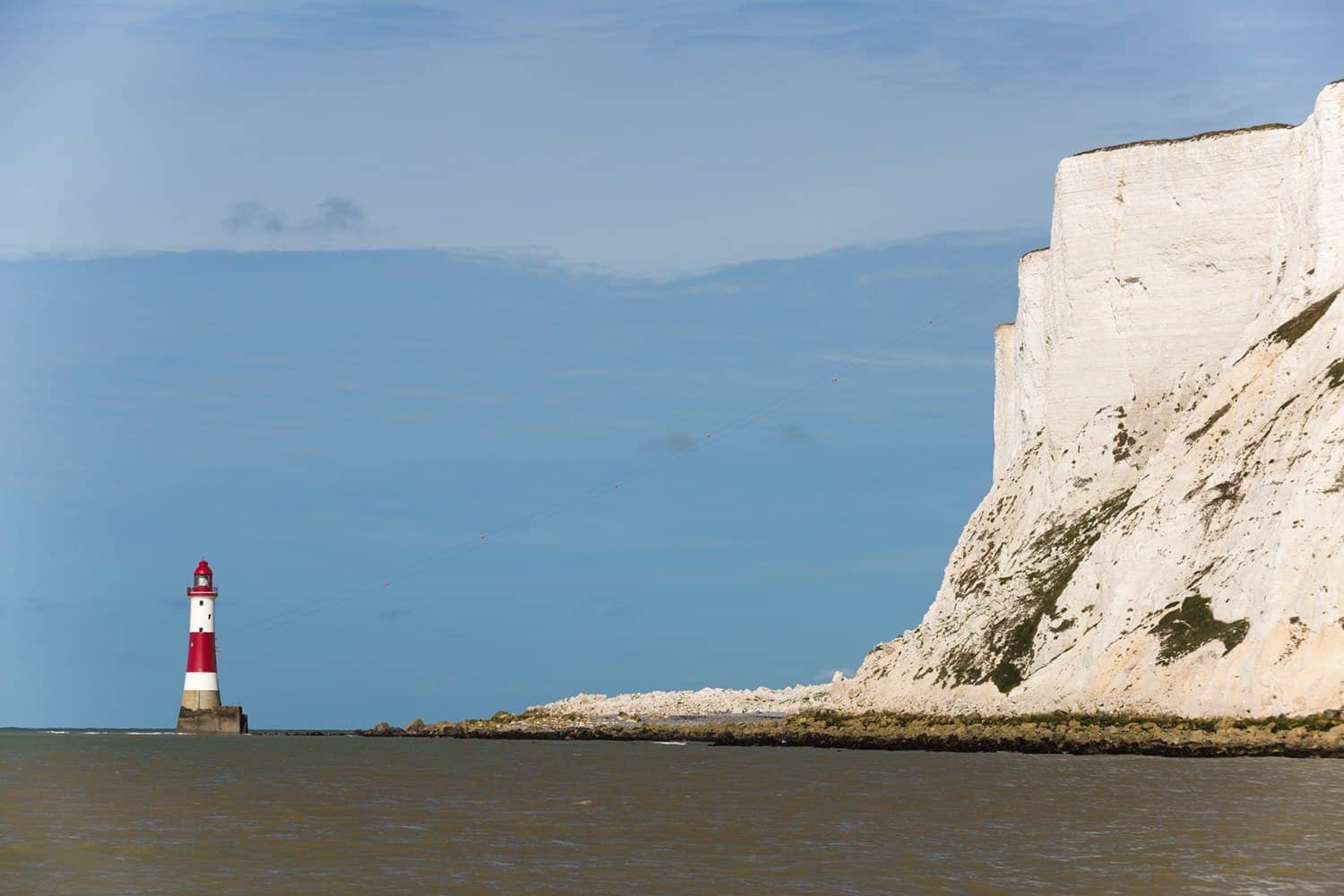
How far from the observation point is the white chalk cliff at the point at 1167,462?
49062mm

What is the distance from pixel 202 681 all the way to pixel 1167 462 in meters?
46.1

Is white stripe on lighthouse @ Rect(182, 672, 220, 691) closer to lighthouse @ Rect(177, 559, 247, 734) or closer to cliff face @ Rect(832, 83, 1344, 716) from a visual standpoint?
lighthouse @ Rect(177, 559, 247, 734)

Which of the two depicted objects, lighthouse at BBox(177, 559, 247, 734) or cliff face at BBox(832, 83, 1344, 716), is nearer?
cliff face at BBox(832, 83, 1344, 716)

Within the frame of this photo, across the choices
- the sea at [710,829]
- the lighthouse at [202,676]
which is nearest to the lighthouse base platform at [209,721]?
the lighthouse at [202,676]

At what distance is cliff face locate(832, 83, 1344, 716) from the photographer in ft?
161

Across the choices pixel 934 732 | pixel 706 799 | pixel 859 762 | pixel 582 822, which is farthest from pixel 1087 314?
pixel 582 822

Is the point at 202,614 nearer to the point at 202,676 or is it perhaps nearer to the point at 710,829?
the point at 202,676

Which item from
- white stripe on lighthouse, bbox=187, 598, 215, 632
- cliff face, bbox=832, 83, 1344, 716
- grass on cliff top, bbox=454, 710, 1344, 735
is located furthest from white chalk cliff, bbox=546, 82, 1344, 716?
white stripe on lighthouse, bbox=187, 598, 215, 632

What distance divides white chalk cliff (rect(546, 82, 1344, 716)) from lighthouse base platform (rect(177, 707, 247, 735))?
29.0 m

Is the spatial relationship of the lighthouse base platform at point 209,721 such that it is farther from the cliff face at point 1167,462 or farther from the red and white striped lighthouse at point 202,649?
the cliff face at point 1167,462

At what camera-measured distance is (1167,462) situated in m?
58.8

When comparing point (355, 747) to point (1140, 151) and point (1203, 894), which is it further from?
point (1203, 894)

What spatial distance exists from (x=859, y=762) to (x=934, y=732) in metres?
5.38

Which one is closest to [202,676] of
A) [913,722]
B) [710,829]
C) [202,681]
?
[202,681]
